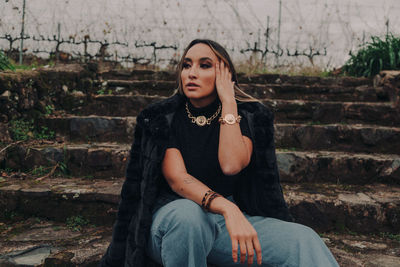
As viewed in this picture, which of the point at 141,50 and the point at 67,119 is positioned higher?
the point at 141,50

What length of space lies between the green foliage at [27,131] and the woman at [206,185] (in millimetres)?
1814

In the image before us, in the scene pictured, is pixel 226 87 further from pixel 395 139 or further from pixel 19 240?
pixel 395 139

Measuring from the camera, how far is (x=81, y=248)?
193cm

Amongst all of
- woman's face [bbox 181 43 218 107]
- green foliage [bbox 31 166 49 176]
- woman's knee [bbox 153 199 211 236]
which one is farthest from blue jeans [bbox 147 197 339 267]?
green foliage [bbox 31 166 49 176]

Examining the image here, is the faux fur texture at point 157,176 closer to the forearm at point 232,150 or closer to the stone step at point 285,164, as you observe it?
the forearm at point 232,150

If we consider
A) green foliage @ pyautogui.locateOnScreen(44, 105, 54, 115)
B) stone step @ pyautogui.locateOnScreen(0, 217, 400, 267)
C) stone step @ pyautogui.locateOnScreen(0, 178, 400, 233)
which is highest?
green foliage @ pyautogui.locateOnScreen(44, 105, 54, 115)

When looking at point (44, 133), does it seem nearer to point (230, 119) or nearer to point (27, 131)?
point (27, 131)

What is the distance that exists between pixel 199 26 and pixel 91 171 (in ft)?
15.3

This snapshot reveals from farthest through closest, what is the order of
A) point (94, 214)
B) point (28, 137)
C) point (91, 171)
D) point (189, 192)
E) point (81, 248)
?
point (28, 137), point (91, 171), point (94, 214), point (81, 248), point (189, 192)

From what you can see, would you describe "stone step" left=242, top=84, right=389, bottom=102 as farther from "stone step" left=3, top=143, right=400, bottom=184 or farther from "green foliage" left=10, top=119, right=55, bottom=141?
"green foliage" left=10, top=119, right=55, bottom=141

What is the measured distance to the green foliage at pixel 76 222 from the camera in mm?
2263

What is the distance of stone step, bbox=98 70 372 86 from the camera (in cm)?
432

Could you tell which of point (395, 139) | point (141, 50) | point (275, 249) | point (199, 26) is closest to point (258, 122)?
point (275, 249)

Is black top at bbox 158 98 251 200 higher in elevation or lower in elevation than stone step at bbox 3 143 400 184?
higher
